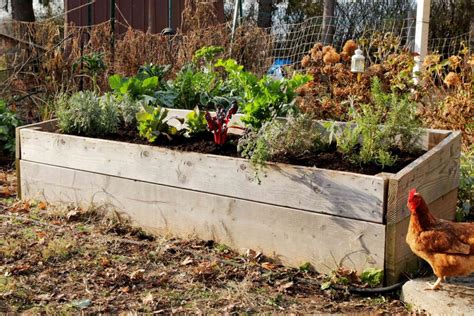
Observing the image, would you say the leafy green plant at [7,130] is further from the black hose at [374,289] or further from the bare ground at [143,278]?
the black hose at [374,289]

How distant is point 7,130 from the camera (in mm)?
6242

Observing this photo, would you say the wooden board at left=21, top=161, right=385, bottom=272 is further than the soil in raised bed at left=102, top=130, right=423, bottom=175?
No

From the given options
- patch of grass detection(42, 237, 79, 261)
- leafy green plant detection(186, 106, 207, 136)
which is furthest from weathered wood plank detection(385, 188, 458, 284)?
patch of grass detection(42, 237, 79, 261)

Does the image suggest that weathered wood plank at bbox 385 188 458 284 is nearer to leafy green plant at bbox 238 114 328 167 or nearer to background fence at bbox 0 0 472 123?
leafy green plant at bbox 238 114 328 167

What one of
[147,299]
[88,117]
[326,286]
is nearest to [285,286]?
[326,286]

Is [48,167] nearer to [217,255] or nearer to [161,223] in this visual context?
[161,223]

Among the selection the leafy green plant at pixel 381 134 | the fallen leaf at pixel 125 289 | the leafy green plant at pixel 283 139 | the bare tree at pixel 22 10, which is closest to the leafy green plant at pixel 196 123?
the leafy green plant at pixel 283 139

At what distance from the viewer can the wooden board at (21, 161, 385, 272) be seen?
326 centimetres

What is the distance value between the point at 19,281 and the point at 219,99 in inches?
91.8

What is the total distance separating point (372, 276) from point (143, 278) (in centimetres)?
121

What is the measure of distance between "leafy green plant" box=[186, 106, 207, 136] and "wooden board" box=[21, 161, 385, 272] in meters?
0.53

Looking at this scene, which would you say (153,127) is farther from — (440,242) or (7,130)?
(7,130)

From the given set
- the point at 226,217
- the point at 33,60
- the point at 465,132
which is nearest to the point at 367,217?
the point at 226,217

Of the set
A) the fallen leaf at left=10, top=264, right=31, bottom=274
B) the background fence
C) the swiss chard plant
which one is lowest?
the fallen leaf at left=10, top=264, right=31, bottom=274
